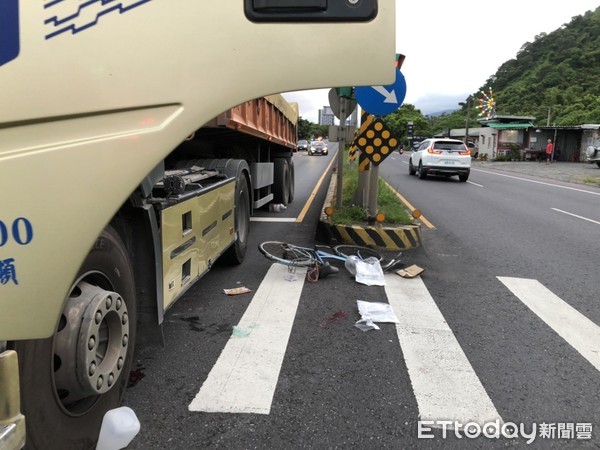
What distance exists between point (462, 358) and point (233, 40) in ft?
9.80

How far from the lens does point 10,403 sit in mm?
1581

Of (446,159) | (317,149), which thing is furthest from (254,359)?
(317,149)

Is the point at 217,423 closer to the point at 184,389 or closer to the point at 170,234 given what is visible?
the point at 184,389

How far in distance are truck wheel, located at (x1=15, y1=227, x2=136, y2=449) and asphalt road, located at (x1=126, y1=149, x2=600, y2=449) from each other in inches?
17.5

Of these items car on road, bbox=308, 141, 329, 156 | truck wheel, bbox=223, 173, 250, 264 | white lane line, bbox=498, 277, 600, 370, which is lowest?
white lane line, bbox=498, 277, 600, 370

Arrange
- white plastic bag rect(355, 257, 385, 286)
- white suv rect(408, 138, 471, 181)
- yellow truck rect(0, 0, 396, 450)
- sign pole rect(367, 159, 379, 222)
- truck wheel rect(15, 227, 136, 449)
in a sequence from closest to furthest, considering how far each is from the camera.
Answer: yellow truck rect(0, 0, 396, 450)
truck wheel rect(15, 227, 136, 449)
white plastic bag rect(355, 257, 385, 286)
sign pole rect(367, 159, 379, 222)
white suv rect(408, 138, 471, 181)

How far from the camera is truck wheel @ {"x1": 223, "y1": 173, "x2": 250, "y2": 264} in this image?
5.71m

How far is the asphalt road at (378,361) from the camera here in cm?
267

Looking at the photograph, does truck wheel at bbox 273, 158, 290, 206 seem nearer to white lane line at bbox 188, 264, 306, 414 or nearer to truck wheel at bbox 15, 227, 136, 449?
white lane line at bbox 188, 264, 306, 414

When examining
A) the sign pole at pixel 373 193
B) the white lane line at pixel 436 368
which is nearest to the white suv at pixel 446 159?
the sign pole at pixel 373 193

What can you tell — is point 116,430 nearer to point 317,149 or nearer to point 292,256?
point 292,256

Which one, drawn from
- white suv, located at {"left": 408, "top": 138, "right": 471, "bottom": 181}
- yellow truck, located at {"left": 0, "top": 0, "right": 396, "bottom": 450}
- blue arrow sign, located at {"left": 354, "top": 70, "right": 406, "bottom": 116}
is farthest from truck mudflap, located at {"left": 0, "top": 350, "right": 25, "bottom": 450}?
white suv, located at {"left": 408, "top": 138, "right": 471, "bottom": 181}

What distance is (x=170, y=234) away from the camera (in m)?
3.01

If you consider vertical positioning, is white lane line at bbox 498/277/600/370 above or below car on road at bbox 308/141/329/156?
below
